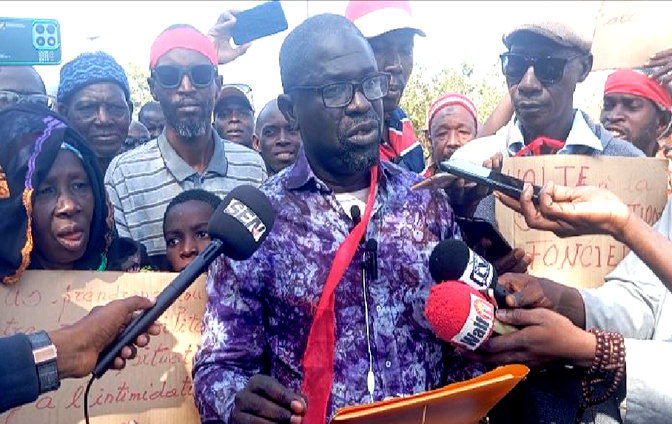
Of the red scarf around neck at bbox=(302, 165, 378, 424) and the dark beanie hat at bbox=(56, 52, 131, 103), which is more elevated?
the dark beanie hat at bbox=(56, 52, 131, 103)

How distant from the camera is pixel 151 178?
4.58 meters

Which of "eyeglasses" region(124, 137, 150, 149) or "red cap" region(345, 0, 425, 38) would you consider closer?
"red cap" region(345, 0, 425, 38)

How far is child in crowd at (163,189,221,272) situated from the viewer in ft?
12.9

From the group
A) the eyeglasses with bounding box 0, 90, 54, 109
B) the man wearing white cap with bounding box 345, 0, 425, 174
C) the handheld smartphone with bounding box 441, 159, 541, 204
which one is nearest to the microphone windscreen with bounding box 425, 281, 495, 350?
the handheld smartphone with bounding box 441, 159, 541, 204

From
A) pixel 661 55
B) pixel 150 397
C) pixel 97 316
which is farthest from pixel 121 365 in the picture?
pixel 661 55

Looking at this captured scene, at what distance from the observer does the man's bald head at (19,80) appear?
16.4 feet

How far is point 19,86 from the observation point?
5.01 metres

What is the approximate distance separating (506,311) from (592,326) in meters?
0.48

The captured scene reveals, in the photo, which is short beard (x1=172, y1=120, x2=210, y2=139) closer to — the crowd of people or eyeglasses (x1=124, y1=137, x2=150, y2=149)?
the crowd of people

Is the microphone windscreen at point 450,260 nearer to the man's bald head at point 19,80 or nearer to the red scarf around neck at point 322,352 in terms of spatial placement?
the red scarf around neck at point 322,352

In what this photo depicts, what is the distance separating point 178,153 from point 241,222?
2566 millimetres

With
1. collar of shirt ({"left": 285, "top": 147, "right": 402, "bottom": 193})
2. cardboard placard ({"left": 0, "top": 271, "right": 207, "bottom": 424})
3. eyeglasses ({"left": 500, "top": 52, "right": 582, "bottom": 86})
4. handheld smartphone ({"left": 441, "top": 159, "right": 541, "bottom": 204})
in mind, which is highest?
eyeglasses ({"left": 500, "top": 52, "right": 582, "bottom": 86})

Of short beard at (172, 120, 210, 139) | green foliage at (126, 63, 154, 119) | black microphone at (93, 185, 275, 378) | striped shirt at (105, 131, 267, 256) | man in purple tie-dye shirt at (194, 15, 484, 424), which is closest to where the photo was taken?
black microphone at (93, 185, 275, 378)

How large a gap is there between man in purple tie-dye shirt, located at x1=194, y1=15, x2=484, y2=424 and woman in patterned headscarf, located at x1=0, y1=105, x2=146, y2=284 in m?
0.77
